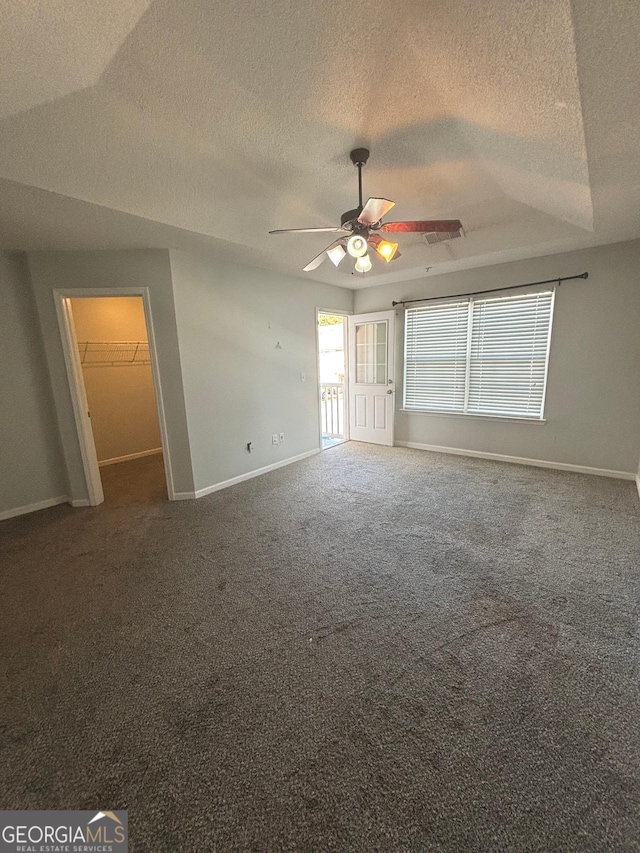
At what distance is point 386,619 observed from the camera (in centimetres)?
190

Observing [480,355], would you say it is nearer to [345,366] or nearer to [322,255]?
[345,366]

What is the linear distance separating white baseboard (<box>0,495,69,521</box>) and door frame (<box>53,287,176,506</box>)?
1.31 feet

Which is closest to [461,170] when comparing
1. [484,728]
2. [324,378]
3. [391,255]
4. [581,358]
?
[391,255]

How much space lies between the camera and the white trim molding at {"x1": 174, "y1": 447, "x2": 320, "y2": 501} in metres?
3.61

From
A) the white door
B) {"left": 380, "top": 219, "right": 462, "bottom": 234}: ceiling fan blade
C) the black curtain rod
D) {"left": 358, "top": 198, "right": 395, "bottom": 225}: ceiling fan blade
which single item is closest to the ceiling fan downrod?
{"left": 358, "top": 198, "right": 395, "bottom": 225}: ceiling fan blade

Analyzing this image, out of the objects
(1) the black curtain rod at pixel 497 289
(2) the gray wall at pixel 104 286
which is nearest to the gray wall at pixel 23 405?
(2) the gray wall at pixel 104 286

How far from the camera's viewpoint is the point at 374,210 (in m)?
2.01

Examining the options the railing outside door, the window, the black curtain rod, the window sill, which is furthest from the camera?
the railing outside door

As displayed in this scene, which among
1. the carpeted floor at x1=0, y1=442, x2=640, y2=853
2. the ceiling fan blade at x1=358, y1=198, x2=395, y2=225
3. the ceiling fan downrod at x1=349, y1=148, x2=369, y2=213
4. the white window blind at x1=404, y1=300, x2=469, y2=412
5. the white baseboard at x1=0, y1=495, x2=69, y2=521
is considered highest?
the ceiling fan downrod at x1=349, y1=148, x2=369, y2=213

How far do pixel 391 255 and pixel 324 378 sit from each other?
5.57 meters

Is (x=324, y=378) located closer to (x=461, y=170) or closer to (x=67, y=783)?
(x=461, y=170)

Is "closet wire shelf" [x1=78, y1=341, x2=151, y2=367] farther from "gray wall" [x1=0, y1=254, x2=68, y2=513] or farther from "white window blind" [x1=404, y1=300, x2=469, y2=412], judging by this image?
"white window blind" [x1=404, y1=300, x2=469, y2=412]

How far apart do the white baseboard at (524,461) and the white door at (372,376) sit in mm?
478

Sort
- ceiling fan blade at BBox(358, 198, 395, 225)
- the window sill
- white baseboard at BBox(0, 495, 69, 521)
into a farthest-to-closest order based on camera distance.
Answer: the window sill
white baseboard at BBox(0, 495, 69, 521)
ceiling fan blade at BBox(358, 198, 395, 225)
